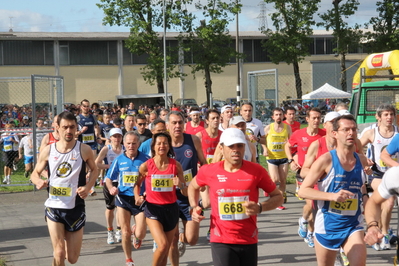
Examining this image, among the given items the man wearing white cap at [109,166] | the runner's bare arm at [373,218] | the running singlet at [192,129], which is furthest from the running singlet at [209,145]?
the runner's bare arm at [373,218]

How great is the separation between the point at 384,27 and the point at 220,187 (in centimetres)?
3672

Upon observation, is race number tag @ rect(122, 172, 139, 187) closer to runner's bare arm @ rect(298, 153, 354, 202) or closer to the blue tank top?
the blue tank top

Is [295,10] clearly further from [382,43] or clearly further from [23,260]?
[23,260]

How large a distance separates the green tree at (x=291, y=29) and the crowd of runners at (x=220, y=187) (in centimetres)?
3223

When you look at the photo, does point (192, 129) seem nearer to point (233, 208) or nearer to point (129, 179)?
point (129, 179)

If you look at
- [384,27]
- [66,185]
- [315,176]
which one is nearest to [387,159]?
[315,176]

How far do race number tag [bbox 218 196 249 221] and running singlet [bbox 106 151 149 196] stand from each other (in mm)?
2997

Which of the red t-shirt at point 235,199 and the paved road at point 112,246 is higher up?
the red t-shirt at point 235,199

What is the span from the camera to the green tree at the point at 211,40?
122ft

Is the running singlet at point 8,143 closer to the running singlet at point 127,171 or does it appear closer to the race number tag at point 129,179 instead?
the running singlet at point 127,171

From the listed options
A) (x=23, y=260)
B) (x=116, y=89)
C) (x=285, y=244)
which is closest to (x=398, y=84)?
(x=285, y=244)

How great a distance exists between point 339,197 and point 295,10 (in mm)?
37600

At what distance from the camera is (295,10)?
41.0 metres

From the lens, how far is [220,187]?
498cm
